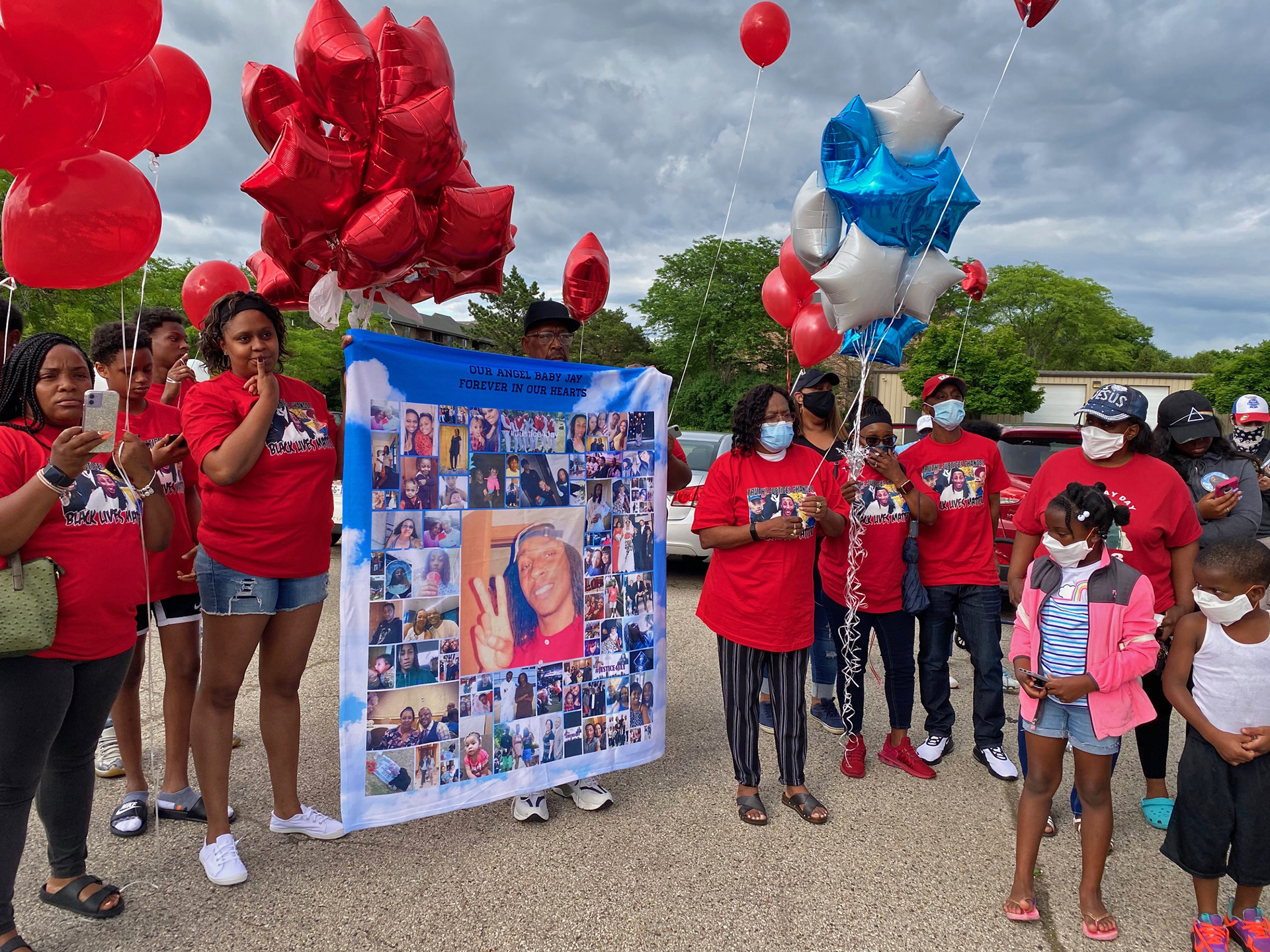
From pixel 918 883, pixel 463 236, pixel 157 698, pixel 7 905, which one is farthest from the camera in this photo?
pixel 157 698

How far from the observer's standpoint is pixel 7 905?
2.21m

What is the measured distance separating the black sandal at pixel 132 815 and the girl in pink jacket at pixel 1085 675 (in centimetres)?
330

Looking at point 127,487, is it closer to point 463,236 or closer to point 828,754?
point 463,236

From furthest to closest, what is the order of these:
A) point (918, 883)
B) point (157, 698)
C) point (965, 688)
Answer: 1. point (965, 688)
2. point (157, 698)
3. point (918, 883)

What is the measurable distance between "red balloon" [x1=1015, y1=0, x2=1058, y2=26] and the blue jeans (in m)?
2.55

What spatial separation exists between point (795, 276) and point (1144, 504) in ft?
6.95

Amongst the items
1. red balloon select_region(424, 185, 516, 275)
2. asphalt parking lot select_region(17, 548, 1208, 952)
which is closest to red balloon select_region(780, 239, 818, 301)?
red balloon select_region(424, 185, 516, 275)

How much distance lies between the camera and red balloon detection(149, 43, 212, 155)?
3.03 m

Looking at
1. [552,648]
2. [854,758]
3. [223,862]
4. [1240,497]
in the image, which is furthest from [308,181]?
[1240,497]

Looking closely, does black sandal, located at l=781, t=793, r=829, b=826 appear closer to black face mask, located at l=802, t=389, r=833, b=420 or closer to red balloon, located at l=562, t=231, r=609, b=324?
black face mask, located at l=802, t=389, r=833, b=420

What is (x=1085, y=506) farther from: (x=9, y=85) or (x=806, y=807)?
(x=9, y=85)

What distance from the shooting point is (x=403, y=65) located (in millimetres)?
2658

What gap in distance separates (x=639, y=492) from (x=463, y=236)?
1.34 metres

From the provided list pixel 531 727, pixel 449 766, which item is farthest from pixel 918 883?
pixel 449 766
